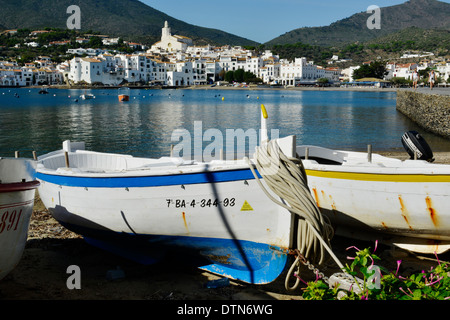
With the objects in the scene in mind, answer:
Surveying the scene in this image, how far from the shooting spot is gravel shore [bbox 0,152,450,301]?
16.9 feet

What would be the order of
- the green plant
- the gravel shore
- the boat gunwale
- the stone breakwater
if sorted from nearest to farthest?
1. the green plant
2. the boat gunwale
3. the gravel shore
4. the stone breakwater

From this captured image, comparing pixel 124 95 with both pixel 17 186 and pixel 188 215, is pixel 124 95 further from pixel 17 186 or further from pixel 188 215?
pixel 17 186

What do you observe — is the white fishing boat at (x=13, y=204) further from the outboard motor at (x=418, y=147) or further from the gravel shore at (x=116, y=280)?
the outboard motor at (x=418, y=147)

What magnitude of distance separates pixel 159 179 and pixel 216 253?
132 cm

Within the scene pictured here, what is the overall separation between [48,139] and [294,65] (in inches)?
5441

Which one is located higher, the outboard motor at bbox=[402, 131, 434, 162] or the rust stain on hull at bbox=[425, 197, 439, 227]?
the outboard motor at bbox=[402, 131, 434, 162]

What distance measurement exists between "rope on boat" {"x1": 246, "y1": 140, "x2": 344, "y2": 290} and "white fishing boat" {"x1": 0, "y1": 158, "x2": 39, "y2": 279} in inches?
105

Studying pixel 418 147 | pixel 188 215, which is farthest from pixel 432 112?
pixel 188 215

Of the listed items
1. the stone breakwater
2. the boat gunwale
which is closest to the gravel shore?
the boat gunwale

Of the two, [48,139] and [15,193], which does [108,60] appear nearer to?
[48,139]

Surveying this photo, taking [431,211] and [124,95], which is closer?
[431,211]

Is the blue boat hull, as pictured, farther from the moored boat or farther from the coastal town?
the coastal town

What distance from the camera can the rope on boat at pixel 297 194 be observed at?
4664mm

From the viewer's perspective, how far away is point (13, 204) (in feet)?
15.7
